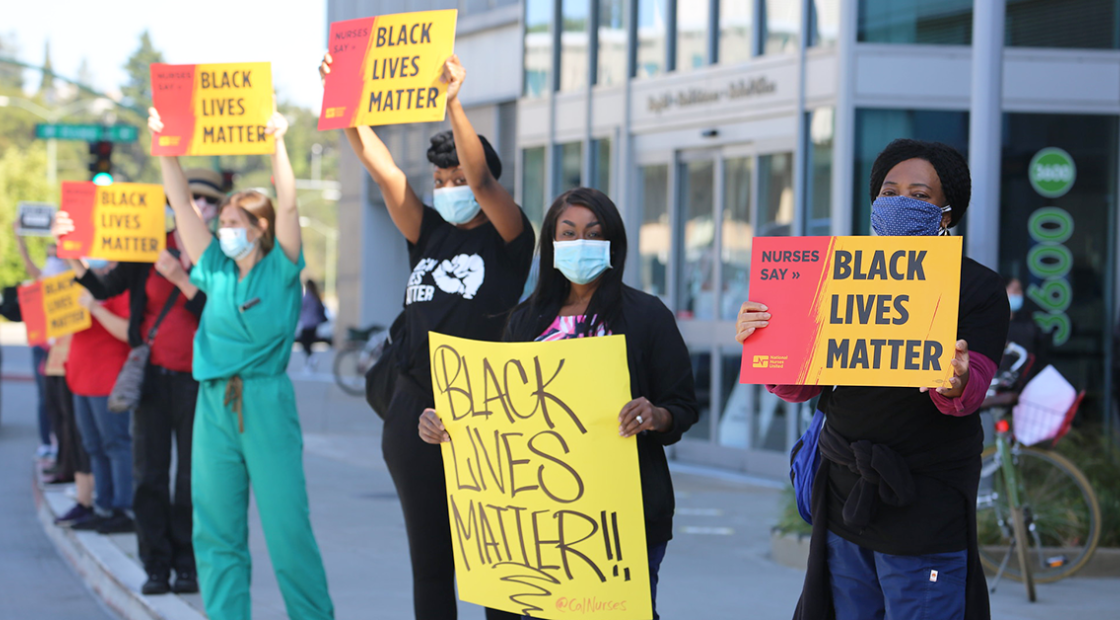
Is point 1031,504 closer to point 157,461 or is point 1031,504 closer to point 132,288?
point 157,461

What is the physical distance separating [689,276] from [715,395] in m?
1.40

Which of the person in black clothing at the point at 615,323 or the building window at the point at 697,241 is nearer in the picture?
the person in black clothing at the point at 615,323

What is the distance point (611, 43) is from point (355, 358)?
928 cm

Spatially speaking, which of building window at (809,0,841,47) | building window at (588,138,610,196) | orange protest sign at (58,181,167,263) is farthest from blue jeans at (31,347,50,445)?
building window at (809,0,841,47)

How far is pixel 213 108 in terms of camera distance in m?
5.64

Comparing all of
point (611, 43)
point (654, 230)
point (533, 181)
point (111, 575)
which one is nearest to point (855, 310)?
point (111, 575)

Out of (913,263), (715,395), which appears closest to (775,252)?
(913,263)

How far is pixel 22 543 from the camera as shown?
8.82 meters

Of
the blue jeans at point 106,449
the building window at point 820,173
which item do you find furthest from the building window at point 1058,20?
the blue jeans at point 106,449

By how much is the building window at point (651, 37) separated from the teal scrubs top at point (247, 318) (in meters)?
9.06

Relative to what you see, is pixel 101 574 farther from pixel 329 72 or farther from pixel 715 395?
pixel 715 395

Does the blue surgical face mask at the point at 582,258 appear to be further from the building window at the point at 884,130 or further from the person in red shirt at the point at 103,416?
the building window at the point at 884,130

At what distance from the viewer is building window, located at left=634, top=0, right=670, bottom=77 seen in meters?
13.9

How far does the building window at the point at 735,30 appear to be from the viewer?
12547 millimetres
